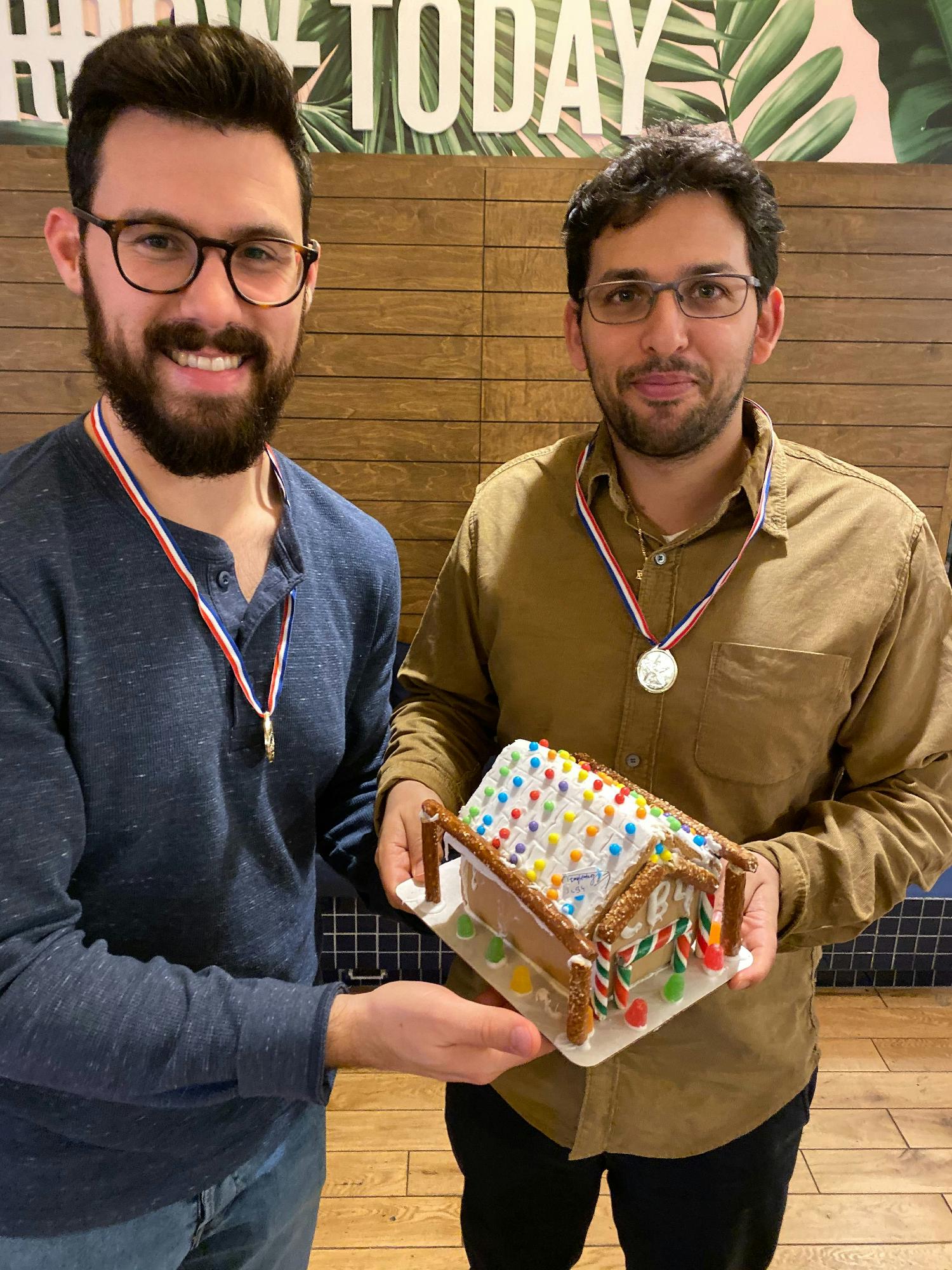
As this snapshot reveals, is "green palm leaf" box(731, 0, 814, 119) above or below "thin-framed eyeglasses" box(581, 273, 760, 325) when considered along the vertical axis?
above

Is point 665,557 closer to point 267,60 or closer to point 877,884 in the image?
point 877,884

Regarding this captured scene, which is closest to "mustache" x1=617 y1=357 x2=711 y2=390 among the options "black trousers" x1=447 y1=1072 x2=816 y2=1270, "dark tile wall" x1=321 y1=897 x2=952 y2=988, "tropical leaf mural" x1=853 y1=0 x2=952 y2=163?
"black trousers" x1=447 y1=1072 x2=816 y2=1270

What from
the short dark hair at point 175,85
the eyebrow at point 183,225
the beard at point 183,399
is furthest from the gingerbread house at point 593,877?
the short dark hair at point 175,85

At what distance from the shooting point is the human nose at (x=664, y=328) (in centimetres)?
135

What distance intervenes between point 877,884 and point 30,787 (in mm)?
1256

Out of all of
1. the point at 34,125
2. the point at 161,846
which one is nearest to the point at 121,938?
the point at 161,846

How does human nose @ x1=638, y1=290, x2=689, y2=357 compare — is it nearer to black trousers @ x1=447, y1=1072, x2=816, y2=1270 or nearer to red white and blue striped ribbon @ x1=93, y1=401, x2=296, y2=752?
red white and blue striped ribbon @ x1=93, y1=401, x2=296, y2=752

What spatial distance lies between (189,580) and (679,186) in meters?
1.00

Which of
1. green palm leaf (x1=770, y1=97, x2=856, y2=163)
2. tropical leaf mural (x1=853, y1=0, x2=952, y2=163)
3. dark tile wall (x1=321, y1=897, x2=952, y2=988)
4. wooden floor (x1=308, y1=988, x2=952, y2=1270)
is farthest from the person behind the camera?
green palm leaf (x1=770, y1=97, x2=856, y2=163)

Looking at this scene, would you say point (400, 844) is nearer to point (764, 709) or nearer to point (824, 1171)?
point (764, 709)

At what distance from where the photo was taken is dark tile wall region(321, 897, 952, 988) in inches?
118

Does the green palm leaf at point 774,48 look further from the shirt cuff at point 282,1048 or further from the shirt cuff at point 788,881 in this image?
the shirt cuff at point 282,1048

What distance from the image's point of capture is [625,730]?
4.74 ft

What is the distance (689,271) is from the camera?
137 centimetres
